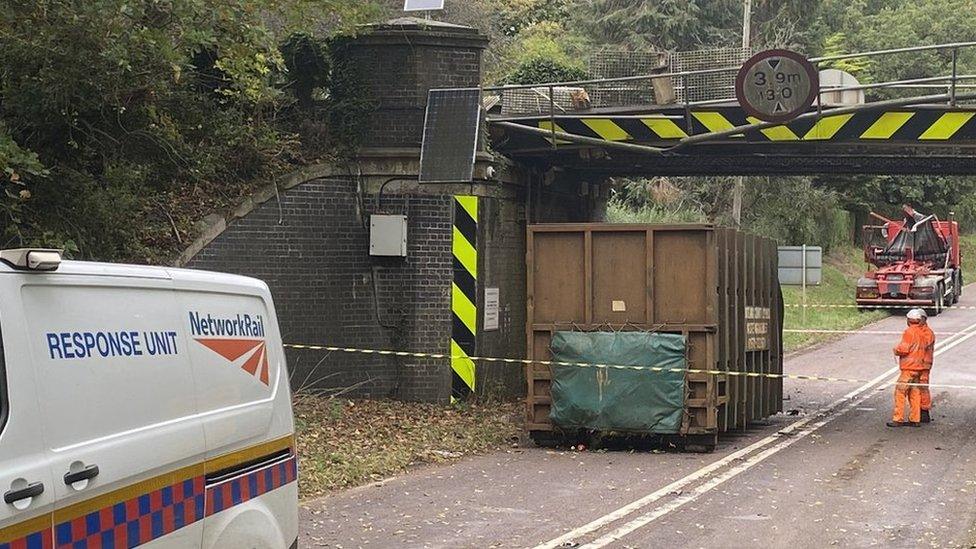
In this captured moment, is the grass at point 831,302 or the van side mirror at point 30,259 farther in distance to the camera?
the grass at point 831,302

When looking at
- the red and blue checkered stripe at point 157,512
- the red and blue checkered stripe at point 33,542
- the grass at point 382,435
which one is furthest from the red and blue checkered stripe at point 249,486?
the grass at point 382,435

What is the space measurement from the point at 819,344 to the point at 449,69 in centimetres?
1626

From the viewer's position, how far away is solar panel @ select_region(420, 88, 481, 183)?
54.5ft

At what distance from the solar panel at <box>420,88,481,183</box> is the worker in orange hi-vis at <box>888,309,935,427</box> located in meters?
6.27

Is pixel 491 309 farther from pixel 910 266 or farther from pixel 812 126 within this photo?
pixel 910 266

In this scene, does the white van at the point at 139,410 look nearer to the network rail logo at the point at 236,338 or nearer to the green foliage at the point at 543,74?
the network rail logo at the point at 236,338

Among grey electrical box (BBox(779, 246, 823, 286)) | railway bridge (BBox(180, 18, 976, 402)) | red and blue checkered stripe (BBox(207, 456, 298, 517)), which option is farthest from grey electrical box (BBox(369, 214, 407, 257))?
grey electrical box (BBox(779, 246, 823, 286))

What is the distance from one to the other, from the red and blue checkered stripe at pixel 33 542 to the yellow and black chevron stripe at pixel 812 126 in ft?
43.1

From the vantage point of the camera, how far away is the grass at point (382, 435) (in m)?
12.0

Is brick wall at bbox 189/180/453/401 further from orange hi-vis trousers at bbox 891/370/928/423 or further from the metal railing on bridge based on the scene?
orange hi-vis trousers at bbox 891/370/928/423

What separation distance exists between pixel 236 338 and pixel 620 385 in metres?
8.48

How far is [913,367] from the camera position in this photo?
16875 mm

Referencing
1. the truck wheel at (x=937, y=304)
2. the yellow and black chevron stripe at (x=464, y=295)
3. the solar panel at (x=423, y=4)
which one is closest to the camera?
the solar panel at (x=423, y=4)

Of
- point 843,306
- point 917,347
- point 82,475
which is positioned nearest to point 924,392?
point 917,347
